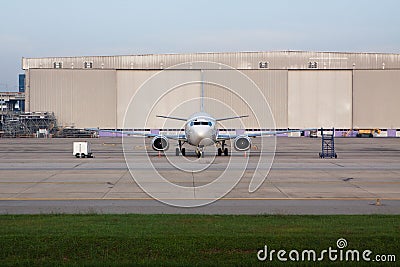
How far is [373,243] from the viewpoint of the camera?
12.1m

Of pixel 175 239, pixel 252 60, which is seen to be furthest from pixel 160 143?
pixel 252 60

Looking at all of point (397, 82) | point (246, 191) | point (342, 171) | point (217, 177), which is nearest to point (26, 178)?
point (217, 177)

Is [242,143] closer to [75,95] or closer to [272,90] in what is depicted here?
[272,90]

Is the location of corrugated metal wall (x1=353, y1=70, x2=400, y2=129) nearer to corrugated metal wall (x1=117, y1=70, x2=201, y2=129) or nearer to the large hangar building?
the large hangar building

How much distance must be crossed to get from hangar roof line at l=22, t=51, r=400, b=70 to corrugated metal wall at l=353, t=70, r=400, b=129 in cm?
273

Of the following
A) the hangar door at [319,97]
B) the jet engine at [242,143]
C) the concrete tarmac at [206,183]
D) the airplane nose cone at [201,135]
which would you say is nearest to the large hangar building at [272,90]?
the hangar door at [319,97]

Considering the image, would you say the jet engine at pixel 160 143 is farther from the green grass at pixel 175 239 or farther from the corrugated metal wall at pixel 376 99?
the corrugated metal wall at pixel 376 99

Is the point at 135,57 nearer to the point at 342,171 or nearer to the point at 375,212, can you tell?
the point at 342,171

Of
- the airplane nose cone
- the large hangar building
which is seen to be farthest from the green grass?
the large hangar building

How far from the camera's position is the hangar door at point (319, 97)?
359 feet

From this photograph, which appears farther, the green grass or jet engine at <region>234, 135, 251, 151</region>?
jet engine at <region>234, 135, 251, 151</region>

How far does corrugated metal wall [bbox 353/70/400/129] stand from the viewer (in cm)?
10906

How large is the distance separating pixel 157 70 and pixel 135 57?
530 centimetres

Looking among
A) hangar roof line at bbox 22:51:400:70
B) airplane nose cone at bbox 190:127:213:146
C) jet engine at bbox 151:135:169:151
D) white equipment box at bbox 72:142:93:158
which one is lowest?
white equipment box at bbox 72:142:93:158
